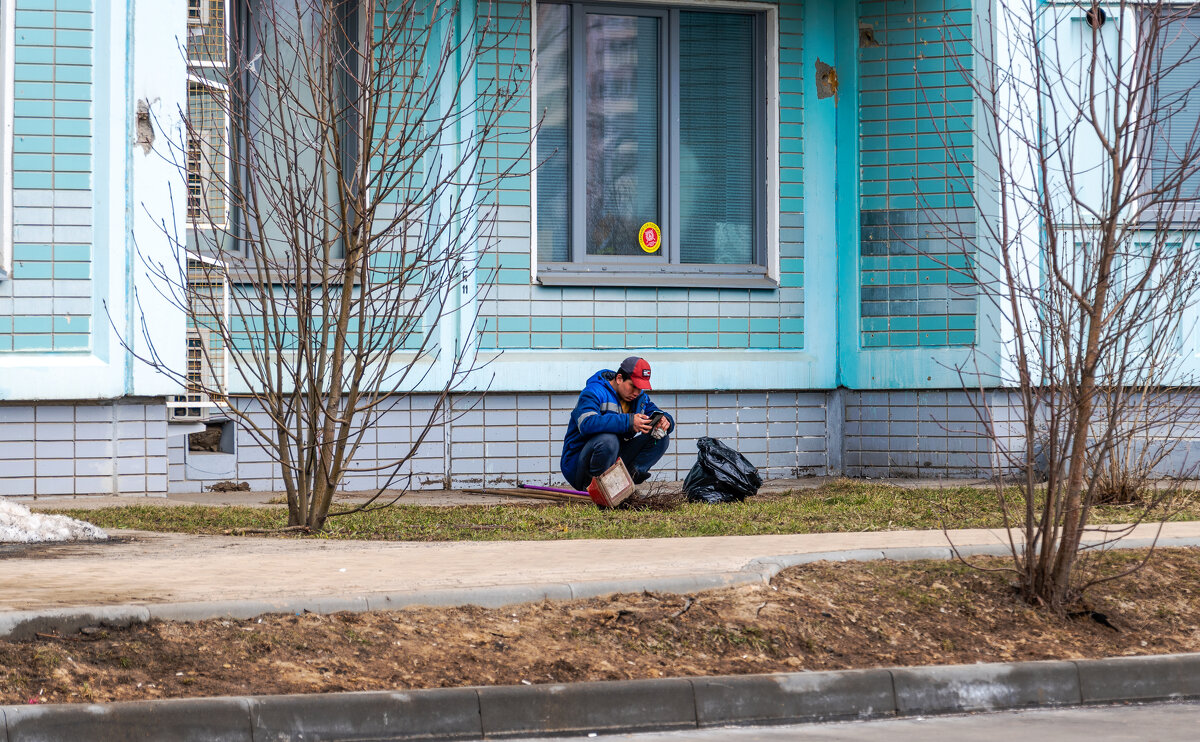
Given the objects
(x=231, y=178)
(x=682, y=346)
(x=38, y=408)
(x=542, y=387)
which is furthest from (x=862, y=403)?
(x=38, y=408)

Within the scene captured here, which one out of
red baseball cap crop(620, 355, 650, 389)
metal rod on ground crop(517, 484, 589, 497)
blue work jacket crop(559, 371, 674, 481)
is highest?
red baseball cap crop(620, 355, 650, 389)

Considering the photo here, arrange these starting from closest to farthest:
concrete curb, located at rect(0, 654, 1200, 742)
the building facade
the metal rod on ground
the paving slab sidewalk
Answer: concrete curb, located at rect(0, 654, 1200, 742) → the paving slab sidewalk → the metal rod on ground → the building facade

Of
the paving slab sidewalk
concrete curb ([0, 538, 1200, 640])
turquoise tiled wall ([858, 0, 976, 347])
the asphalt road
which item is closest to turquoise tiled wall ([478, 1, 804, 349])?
turquoise tiled wall ([858, 0, 976, 347])

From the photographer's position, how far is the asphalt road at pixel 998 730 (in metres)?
5.70

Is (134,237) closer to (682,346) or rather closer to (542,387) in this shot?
(542,387)

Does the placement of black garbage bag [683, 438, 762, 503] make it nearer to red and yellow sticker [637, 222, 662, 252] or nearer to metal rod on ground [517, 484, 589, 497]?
metal rod on ground [517, 484, 589, 497]

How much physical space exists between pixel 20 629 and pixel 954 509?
7.31m

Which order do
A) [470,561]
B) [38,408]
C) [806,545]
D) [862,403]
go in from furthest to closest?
[862,403] < [38,408] < [806,545] < [470,561]

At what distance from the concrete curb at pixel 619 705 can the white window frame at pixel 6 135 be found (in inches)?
309

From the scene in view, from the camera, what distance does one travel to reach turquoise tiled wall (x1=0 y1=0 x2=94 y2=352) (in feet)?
40.0

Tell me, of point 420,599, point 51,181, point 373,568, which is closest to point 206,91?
point 51,181

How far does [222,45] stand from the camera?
13320mm

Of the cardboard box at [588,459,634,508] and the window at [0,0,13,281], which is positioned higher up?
the window at [0,0,13,281]

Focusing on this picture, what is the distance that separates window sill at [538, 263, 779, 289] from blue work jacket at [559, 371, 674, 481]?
2608 millimetres
